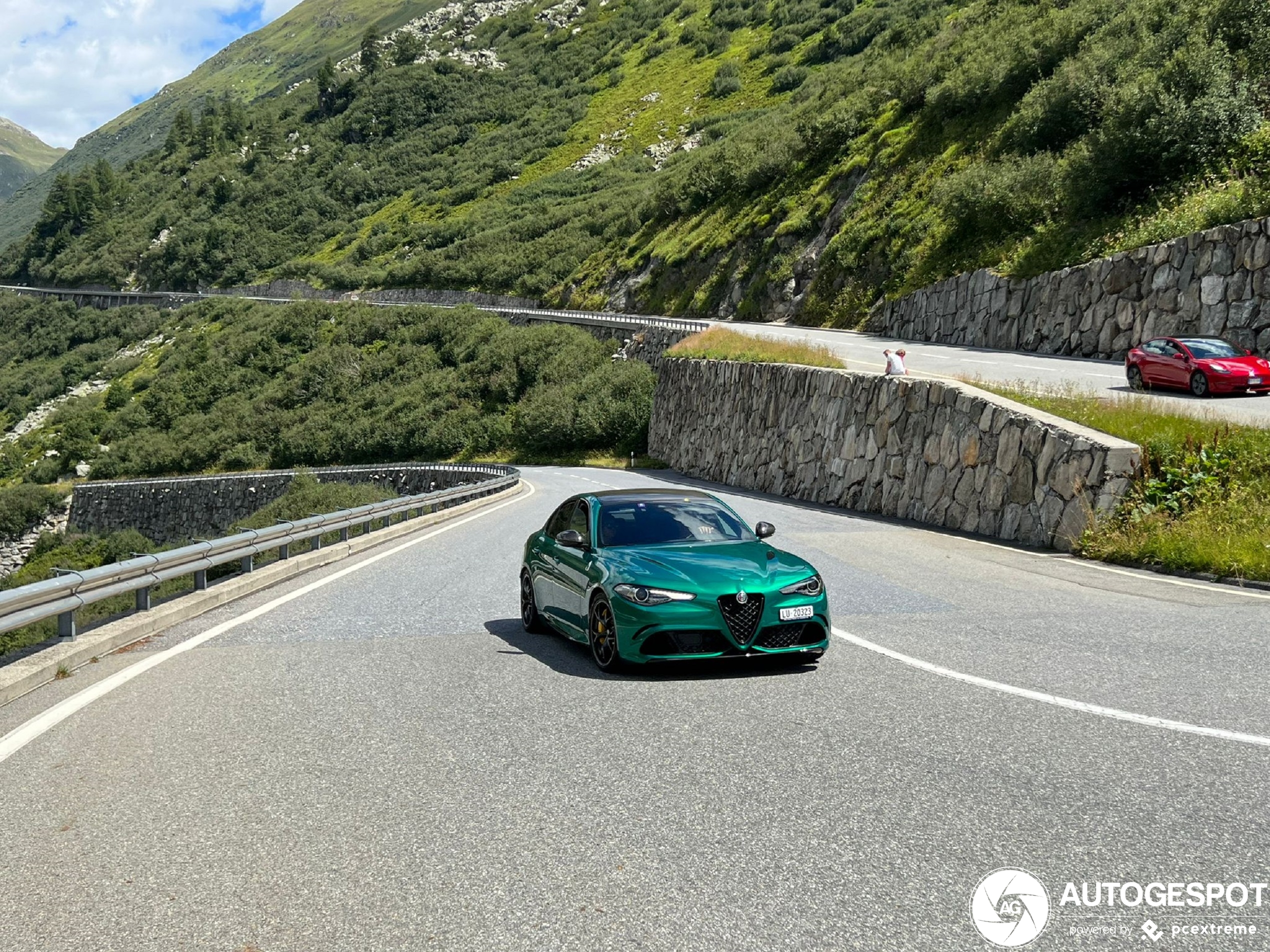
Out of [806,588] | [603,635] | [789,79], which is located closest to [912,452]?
[806,588]

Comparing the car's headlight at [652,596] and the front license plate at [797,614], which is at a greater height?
the car's headlight at [652,596]

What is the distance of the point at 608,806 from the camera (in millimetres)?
5137

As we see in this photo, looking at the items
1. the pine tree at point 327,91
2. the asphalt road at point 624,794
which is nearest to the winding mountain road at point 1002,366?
the asphalt road at point 624,794

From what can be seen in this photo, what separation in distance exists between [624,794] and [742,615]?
2.95 m

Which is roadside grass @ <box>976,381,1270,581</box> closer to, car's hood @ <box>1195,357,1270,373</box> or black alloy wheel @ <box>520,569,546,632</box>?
black alloy wheel @ <box>520,569,546,632</box>

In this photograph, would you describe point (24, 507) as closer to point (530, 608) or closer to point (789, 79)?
point (530, 608)

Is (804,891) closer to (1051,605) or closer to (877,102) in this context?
(1051,605)

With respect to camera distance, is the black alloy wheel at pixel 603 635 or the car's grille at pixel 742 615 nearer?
the car's grille at pixel 742 615

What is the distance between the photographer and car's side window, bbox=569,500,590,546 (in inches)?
380

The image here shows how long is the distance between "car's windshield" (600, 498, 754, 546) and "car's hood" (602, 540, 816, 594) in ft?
0.80

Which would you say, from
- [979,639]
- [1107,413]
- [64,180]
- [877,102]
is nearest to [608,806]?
[979,639]

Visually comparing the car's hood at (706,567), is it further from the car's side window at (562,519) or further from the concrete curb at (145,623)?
the concrete curb at (145,623)

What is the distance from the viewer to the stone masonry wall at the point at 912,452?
16.1 metres

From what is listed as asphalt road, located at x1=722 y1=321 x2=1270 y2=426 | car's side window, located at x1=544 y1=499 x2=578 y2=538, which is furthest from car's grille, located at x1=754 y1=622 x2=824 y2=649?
asphalt road, located at x1=722 y1=321 x2=1270 y2=426
